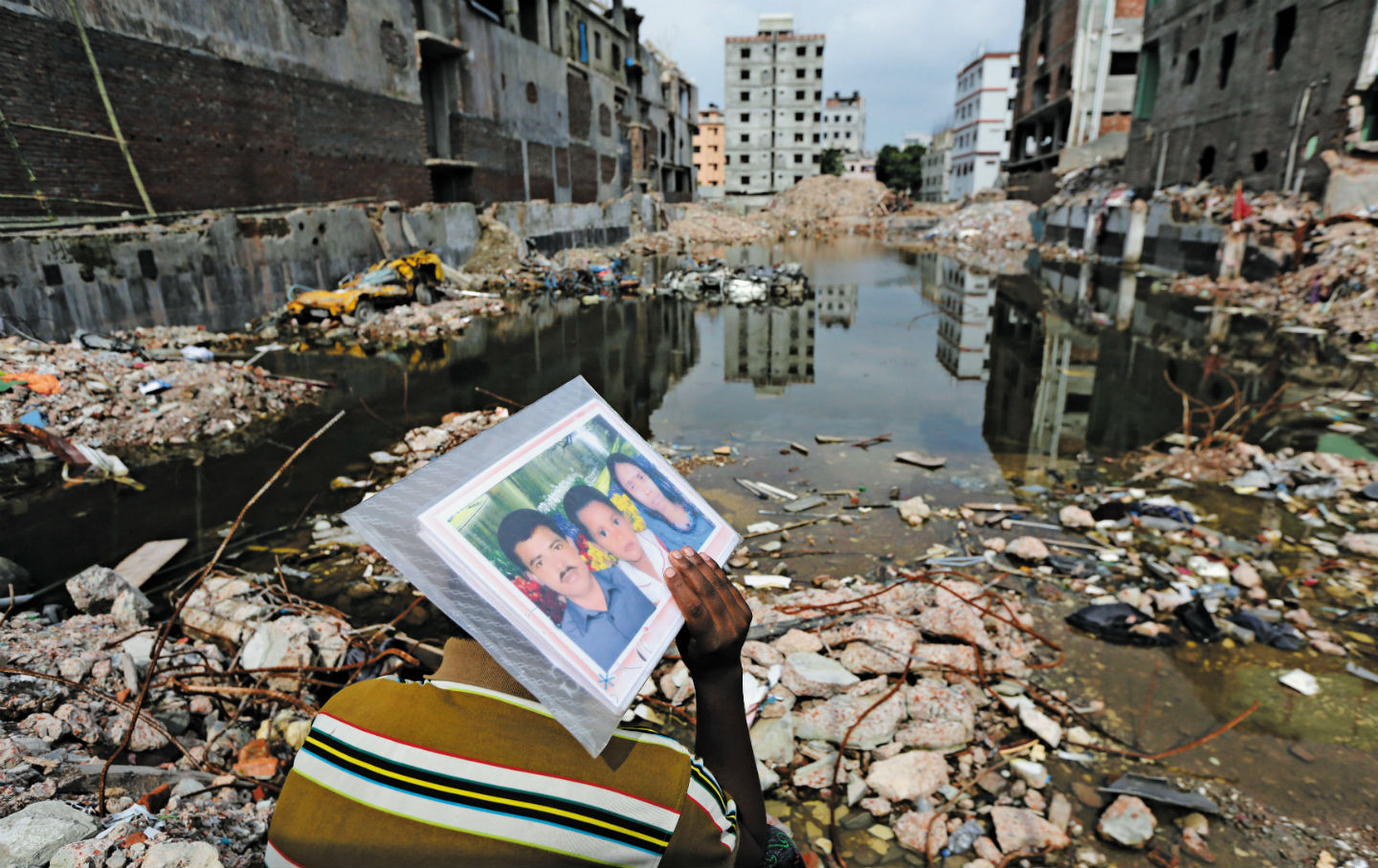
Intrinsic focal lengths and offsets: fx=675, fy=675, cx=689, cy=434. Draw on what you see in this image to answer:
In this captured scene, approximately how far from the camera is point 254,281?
1236cm

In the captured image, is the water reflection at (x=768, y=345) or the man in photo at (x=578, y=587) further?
the water reflection at (x=768, y=345)

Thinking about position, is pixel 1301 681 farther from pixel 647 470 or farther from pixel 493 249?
pixel 493 249

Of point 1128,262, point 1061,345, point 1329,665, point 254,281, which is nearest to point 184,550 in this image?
point 1329,665

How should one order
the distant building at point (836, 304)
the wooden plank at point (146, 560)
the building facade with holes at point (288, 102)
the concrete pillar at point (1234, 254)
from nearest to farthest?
the wooden plank at point (146, 560)
the building facade with holes at point (288, 102)
the distant building at point (836, 304)
the concrete pillar at point (1234, 254)

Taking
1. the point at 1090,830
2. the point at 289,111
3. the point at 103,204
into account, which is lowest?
the point at 1090,830

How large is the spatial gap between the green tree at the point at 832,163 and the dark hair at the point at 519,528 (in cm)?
6547

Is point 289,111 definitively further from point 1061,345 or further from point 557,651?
point 557,651

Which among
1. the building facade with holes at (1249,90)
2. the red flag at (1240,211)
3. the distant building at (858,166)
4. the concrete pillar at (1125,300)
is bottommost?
the concrete pillar at (1125,300)

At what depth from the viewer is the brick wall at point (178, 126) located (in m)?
9.82

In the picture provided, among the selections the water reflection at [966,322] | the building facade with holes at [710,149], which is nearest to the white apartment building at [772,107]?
the building facade with holes at [710,149]

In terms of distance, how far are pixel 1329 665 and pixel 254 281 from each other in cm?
1484

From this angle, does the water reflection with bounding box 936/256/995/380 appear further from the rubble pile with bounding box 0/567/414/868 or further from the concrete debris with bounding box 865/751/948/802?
the rubble pile with bounding box 0/567/414/868

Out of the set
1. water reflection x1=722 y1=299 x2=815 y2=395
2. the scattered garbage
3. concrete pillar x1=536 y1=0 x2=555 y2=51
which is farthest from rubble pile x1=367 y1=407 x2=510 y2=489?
concrete pillar x1=536 y1=0 x2=555 y2=51

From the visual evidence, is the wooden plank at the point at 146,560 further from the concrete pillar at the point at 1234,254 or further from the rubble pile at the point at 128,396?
the concrete pillar at the point at 1234,254
